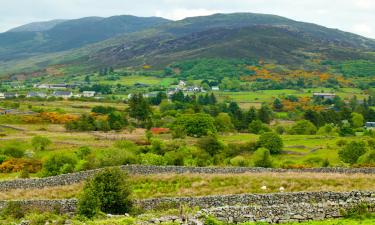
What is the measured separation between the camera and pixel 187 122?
103938 millimetres

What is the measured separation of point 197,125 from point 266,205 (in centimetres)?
7514

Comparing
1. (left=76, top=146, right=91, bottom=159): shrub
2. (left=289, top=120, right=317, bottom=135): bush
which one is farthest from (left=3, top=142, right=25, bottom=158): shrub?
(left=289, top=120, right=317, bottom=135): bush

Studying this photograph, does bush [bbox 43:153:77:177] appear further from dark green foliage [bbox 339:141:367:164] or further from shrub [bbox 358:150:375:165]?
dark green foliage [bbox 339:141:367:164]

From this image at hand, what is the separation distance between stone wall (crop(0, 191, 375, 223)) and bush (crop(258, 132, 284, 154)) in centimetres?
5078

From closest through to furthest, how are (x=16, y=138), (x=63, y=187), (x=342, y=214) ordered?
(x=342, y=214)
(x=63, y=187)
(x=16, y=138)

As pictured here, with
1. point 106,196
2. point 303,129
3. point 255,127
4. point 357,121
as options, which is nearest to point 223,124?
point 255,127

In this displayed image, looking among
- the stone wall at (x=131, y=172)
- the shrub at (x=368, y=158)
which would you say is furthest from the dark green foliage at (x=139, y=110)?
the stone wall at (x=131, y=172)

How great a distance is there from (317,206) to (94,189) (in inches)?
502

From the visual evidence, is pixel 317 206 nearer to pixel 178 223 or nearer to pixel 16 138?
pixel 178 223

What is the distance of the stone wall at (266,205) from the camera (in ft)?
79.2

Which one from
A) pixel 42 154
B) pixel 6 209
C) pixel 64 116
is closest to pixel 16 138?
pixel 42 154

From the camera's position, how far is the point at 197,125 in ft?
337

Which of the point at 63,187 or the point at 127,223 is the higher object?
the point at 127,223

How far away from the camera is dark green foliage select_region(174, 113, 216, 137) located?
331 ft
